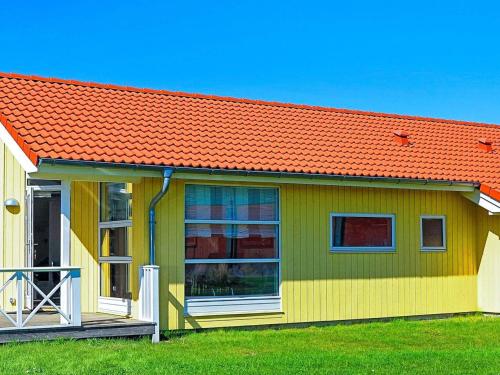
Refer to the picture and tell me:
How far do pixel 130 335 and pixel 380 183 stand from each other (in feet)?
19.0

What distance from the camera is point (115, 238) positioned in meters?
15.8

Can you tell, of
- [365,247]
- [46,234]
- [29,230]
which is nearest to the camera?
[29,230]

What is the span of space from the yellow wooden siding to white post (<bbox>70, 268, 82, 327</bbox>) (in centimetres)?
167

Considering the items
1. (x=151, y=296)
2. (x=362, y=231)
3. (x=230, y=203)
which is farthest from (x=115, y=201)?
(x=362, y=231)

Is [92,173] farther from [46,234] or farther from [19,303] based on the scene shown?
[46,234]

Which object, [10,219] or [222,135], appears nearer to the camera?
[10,219]

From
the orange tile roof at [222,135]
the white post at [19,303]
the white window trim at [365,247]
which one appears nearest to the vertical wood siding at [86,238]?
the orange tile roof at [222,135]

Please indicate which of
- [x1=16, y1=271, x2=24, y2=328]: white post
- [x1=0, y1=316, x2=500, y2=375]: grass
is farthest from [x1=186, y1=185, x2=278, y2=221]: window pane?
[x1=16, y1=271, x2=24, y2=328]: white post

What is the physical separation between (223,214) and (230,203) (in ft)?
0.83

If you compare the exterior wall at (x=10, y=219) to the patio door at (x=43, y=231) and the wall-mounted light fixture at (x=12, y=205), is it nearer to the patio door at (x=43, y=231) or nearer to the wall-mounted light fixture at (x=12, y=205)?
the wall-mounted light fixture at (x=12, y=205)

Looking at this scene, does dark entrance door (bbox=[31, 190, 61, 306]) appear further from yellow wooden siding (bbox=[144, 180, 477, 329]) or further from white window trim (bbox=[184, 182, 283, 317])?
white window trim (bbox=[184, 182, 283, 317])

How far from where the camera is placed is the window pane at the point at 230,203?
15336mm

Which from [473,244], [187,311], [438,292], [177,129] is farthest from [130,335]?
[473,244]

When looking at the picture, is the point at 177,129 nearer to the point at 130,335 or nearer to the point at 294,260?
the point at 294,260
